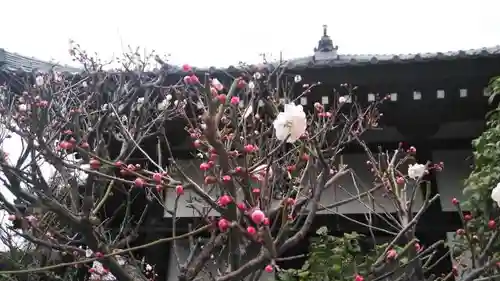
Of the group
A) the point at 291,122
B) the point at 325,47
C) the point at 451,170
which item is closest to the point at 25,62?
the point at 325,47

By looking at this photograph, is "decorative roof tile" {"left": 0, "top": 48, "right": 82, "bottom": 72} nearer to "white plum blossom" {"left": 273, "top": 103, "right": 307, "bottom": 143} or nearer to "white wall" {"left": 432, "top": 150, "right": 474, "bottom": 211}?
"white wall" {"left": 432, "top": 150, "right": 474, "bottom": 211}

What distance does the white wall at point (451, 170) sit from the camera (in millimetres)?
6004

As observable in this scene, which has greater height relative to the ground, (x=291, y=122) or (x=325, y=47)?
(x=325, y=47)

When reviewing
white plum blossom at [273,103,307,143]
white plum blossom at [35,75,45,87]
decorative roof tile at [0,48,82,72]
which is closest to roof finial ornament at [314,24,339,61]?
decorative roof tile at [0,48,82,72]

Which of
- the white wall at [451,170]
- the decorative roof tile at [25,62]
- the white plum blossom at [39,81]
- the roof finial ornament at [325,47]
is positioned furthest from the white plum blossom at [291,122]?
the roof finial ornament at [325,47]

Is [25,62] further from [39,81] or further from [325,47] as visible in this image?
[325,47]

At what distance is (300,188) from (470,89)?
111 inches

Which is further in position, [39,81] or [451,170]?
[451,170]

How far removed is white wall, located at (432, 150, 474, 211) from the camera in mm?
6004

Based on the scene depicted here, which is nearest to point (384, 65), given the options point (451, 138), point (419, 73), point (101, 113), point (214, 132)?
point (419, 73)

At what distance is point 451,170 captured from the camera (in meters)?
6.10

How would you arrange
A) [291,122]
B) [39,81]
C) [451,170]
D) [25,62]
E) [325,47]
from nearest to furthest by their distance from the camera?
[291,122] < [39,81] < [451,170] < [25,62] < [325,47]

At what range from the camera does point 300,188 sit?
343 cm

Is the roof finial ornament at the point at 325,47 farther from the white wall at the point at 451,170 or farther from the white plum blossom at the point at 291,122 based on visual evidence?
the white plum blossom at the point at 291,122
